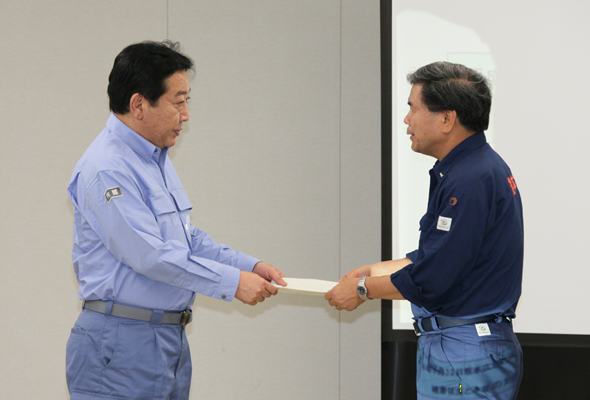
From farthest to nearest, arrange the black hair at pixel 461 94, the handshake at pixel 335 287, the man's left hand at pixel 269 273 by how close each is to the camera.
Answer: the man's left hand at pixel 269 273 → the handshake at pixel 335 287 → the black hair at pixel 461 94

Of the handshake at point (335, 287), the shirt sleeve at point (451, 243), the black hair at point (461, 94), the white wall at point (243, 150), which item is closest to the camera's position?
the shirt sleeve at point (451, 243)

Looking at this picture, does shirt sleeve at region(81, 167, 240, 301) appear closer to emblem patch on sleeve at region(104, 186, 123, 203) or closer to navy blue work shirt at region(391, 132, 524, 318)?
emblem patch on sleeve at region(104, 186, 123, 203)

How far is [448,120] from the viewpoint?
1.84 m

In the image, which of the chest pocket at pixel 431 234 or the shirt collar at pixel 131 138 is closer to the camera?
the chest pocket at pixel 431 234

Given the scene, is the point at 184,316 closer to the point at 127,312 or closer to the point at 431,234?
the point at 127,312

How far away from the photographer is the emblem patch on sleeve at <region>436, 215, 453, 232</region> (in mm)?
1679

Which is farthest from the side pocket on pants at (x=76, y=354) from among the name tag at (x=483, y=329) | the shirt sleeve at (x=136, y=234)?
the name tag at (x=483, y=329)

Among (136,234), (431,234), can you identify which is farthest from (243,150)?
(431,234)

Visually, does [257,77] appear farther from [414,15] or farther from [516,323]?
[516,323]

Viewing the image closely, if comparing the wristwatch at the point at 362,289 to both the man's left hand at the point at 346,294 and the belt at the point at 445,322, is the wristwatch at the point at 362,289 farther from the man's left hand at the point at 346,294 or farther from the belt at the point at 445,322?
the belt at the point at 445,322

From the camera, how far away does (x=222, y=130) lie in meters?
3.39

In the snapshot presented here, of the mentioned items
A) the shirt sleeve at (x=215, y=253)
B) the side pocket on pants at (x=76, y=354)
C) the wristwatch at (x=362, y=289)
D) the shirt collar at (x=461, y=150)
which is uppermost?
the shirt collar at (x=461, y=150)

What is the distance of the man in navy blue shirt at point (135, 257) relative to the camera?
1729mm

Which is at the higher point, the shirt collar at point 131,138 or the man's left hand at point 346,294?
the shirt collar at point 131,138
